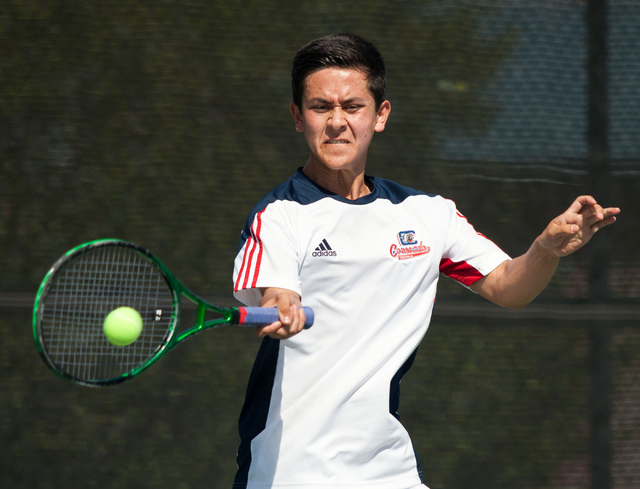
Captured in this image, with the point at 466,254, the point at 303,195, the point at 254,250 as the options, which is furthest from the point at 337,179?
the point at 466,254

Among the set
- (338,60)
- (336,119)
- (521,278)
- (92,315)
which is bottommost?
(92,315)

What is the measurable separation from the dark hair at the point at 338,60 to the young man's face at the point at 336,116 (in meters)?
0.02

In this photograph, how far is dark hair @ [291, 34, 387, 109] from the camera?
6.05 ft

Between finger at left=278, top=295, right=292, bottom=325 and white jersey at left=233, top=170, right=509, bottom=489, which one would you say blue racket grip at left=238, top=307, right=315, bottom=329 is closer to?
finger at left=278, top=295, right=292, bottom=325

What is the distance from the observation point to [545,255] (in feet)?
6.23

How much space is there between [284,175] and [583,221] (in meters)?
1.59

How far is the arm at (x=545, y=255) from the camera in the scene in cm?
179

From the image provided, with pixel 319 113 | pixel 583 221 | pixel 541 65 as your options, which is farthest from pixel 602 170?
pixel 319 113

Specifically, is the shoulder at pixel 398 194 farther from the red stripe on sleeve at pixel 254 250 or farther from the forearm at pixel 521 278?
the red stripe on sleeve at pixel 254 250

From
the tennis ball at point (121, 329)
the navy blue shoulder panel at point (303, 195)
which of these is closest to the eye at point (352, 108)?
the navy blue shoulder panel at point (303, 195)

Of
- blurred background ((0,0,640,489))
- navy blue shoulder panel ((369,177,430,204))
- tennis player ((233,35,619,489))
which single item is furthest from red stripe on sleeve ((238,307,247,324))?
blurred background ((0,0,640,489))

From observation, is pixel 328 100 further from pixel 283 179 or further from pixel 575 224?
pixel 283 179

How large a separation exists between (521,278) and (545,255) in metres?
0.10

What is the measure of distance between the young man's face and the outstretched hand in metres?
0.54
